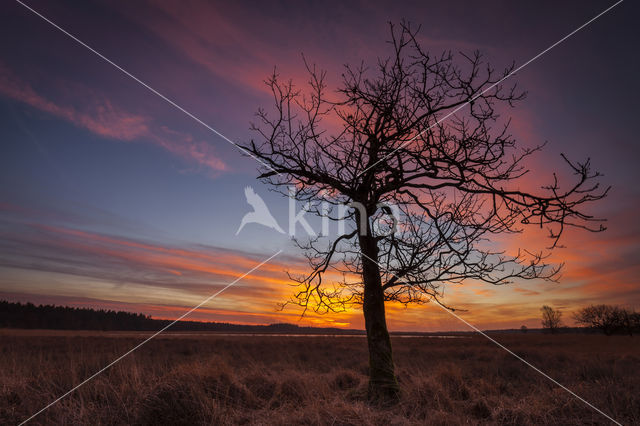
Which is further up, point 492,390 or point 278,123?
point 278,123

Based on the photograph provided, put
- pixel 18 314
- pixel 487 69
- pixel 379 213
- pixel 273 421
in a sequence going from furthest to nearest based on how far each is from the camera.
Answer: pixel 18 314, pixel 379 213, pixel 487 69, pixel 273 421

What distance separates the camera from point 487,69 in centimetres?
485

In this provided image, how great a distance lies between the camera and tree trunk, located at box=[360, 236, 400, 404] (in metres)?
5.38

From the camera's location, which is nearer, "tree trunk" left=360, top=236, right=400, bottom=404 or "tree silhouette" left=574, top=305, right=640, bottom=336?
"tree trunk" left=360, top=236, right=400, bottom=404

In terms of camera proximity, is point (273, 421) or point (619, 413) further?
point (619, 413)

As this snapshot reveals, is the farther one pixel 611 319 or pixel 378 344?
pixel 611 319

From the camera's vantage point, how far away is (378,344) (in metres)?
5.42

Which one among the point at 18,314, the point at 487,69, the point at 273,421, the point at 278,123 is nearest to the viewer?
the point at 273,421

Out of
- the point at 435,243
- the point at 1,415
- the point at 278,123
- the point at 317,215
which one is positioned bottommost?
Result: the point at 1,415

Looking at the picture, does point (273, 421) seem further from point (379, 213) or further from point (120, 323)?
point (120, 323)

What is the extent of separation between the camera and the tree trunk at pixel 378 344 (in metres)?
5.38

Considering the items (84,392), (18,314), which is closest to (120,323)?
(18,314)

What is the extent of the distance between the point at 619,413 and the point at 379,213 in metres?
4.16

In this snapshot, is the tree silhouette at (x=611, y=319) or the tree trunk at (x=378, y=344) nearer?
the tree trunk at (x=378, y=344)
